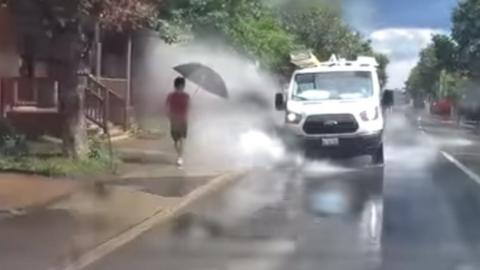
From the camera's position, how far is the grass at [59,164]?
18.2 meters

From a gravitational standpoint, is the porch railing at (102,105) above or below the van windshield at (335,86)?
below

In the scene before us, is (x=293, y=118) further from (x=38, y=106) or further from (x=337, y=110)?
(x=38, y=106)

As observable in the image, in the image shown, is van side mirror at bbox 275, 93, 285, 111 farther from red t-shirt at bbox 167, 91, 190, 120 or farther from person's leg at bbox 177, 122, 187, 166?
person's leg at bbox 177, 122, 187, 166

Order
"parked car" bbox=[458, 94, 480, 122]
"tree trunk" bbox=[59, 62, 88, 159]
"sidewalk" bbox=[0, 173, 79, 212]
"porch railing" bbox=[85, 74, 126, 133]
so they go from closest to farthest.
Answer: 1. "sidewalk" bbox=[0, 173, 79, 212]
2. "tree trunk" bbox=[59, 62, 88, 159]
3. "porch railing" bbox=[85, 74, 126, 133]
4. "parked car" bbox=[458, 94, 480, 122]

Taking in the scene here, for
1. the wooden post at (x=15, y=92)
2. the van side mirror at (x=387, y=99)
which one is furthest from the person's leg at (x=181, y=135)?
the wooden post at (x=15, y=92)

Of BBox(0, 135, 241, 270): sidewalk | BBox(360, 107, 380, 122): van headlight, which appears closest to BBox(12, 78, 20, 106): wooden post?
BBox(0, 135, 241, 270): sidewalk

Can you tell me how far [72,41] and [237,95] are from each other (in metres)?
16.0

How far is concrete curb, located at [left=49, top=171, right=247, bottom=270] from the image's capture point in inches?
426

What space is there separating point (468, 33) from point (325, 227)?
5726 cm

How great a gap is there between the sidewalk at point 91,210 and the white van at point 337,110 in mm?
2907

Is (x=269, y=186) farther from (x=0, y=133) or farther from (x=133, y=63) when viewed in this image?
(x=133, y=63)

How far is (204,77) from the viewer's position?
3125cm

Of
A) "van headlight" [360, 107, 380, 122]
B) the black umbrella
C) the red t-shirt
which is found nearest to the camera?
the red t-shirt

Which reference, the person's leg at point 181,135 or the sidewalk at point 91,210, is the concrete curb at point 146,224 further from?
the person's leg at point 181,135
